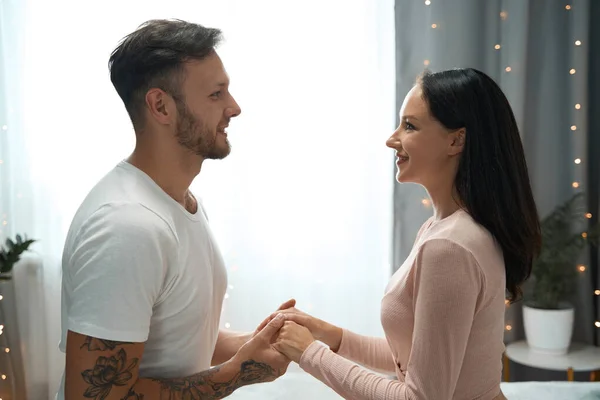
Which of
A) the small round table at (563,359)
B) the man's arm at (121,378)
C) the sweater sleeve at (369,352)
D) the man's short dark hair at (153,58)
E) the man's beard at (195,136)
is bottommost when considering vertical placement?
the small round table at (563,359)

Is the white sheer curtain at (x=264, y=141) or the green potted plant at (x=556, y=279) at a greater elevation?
the white sheer curtain at (x=264, y=141)

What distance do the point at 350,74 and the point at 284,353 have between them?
1874mm

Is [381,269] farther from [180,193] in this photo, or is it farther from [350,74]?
[180,193]

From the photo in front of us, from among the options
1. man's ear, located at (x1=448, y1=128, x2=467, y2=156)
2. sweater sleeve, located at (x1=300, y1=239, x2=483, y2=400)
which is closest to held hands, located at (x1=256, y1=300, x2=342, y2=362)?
sweater sleeve, located at (x1=300, y1=239, x2=483, y2=400)

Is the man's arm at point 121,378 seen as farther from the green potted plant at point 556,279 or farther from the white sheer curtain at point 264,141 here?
the green potted plant at point 556,279

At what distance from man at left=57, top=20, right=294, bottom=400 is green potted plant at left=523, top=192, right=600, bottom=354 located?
1796 mm

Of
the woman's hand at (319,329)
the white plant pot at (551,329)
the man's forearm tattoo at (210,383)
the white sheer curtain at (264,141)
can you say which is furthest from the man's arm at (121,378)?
the white plant pot at (551,329)

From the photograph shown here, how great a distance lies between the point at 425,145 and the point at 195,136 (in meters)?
0.56

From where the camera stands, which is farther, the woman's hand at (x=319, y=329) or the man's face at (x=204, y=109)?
the woman's hand at (x=319, y=329)

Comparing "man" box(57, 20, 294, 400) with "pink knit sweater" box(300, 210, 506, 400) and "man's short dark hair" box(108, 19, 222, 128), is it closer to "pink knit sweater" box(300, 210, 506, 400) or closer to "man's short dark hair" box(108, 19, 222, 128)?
"man's short dark hair" box(108, 19, 222, 128)

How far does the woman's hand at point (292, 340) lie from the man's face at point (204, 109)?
489 millimetres

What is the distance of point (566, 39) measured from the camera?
325cm

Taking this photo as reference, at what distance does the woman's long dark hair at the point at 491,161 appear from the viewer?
1.55m

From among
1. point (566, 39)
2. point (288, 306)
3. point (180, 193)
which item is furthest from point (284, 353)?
point (566, 39)
